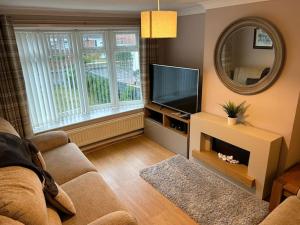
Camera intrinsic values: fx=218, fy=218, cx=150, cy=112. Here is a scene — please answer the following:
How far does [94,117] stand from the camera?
362 cm

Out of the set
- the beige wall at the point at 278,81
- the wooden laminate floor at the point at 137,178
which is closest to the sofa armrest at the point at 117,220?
the wooden laminate floor at the point at 137,178

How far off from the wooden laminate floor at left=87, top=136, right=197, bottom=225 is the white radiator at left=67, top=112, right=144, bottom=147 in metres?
0.20

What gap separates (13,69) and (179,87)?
2216 millimetres

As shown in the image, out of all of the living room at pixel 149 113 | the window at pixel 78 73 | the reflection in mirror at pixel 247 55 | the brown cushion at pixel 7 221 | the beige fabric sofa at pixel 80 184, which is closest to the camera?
the brown cushion at pixel 7 221

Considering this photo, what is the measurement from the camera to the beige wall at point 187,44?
331cm

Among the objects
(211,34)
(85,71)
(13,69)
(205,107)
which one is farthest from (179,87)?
(13,69)

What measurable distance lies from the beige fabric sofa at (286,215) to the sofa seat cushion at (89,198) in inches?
44.4

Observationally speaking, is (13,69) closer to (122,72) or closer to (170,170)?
(122,72)

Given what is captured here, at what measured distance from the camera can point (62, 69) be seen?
3.26 meters

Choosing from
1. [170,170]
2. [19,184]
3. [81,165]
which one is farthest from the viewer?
[170,170]

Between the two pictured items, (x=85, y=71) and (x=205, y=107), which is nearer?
(x=205, y=107)

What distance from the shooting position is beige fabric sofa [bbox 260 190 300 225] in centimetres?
159

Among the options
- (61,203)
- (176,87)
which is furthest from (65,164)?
(176,87)

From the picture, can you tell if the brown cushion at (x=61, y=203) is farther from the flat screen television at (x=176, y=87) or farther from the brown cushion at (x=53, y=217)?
the flat screen television at (x=176, y=87)
